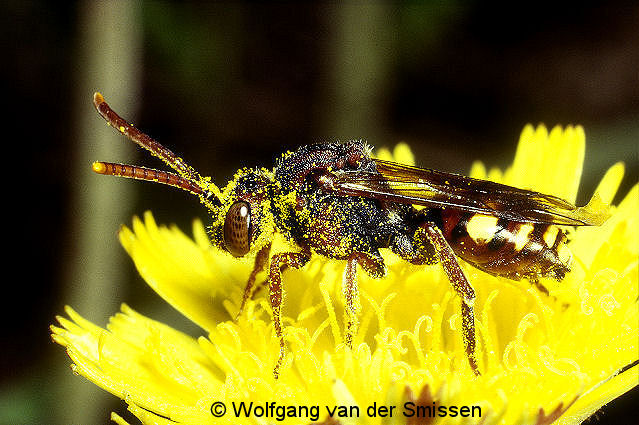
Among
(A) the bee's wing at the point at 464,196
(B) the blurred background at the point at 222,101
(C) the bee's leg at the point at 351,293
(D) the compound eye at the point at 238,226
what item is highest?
(B) the blurred background at the point at 222,101

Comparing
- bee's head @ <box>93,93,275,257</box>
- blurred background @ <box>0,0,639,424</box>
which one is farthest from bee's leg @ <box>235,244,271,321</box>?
blurred background @ <box>0,0,639,424</box>

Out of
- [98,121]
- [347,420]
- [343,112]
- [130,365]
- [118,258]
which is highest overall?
[343,112]

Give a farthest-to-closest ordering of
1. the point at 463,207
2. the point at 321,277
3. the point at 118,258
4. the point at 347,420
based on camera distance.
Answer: the point at 118,258
the point at 321,277
the point at 463,207
the point at 347,420

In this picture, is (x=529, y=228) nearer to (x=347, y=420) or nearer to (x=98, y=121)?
(x=347, y=420)

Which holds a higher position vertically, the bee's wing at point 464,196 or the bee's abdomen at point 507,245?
the bee's wing at point 464,196

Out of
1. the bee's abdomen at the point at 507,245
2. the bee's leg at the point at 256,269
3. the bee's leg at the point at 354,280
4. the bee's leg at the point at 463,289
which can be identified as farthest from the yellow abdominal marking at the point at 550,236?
the bee's leg at the point at 256,269

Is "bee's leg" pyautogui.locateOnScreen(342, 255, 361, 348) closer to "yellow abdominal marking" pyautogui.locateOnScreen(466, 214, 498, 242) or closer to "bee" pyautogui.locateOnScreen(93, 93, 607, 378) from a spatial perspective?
"bee" pyautogui.locateOnScreen(93, 93, 607, 378)

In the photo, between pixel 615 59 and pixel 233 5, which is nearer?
pixel 233 5

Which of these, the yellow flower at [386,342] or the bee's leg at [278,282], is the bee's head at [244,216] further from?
the yellow flower at [386,342]

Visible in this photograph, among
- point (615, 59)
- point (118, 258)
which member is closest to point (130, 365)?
point (118, 258)
